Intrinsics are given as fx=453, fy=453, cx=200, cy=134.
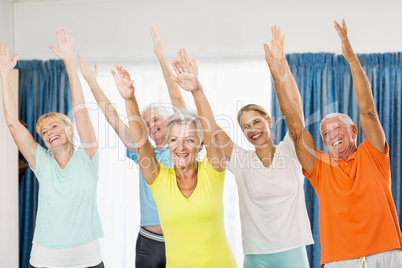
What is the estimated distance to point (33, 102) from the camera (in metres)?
4.20

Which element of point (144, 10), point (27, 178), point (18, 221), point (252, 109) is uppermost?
point (144, 10)

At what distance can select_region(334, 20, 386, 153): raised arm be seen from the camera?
7.41ft

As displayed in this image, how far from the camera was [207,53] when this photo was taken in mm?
3914

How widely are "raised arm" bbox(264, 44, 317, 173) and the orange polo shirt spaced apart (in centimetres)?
14

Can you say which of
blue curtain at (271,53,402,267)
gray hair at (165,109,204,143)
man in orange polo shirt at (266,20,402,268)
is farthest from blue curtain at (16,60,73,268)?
man in orange polo shirt at (266,20,402,268)

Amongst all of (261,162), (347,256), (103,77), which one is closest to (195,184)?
(261,162)

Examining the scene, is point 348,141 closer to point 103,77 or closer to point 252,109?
point 252,109

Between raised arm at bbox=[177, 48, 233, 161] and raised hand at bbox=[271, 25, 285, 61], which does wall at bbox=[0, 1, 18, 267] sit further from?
raised hand at bbox=[271, 25, 285, 61]

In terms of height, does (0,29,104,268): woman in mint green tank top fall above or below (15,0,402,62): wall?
below

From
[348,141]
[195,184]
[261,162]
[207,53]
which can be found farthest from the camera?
[207,53]

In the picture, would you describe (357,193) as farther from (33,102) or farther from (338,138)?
(33,102)

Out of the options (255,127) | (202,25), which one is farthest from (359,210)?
(202,25)

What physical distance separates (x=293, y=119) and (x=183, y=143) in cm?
61

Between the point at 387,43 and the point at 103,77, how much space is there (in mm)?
2469
